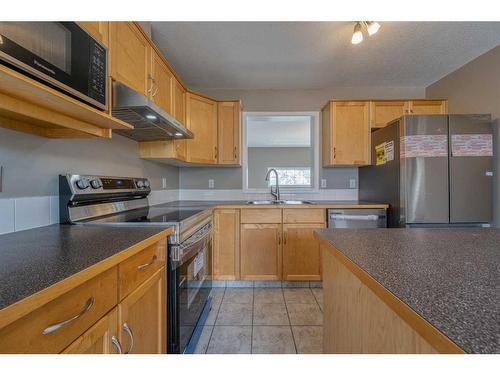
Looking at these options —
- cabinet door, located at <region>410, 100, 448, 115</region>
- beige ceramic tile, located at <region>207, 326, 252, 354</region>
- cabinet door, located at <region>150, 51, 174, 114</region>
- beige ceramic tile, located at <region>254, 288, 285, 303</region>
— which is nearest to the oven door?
beige ceramic tile, located at <region>207, 326, 252, 354</region>

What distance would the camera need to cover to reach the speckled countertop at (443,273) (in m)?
0.36

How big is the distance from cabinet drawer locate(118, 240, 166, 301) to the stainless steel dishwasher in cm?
175

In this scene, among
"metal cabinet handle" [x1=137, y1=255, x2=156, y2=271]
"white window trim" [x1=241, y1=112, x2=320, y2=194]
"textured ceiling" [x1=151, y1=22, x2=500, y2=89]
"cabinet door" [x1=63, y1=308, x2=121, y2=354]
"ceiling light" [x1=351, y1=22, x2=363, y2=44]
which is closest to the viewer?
"cabinet door" [x1=63, y1=308, x2=121, y2=354]

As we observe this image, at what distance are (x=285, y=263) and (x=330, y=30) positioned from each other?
2.14 meters

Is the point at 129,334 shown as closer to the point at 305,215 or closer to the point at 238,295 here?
the point at 238,295

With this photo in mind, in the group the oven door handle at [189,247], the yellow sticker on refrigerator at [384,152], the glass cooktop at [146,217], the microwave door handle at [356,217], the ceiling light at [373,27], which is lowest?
the oven door handle at [189,247]

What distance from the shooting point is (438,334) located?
35 cm

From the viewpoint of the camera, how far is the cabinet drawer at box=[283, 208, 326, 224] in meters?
2.40

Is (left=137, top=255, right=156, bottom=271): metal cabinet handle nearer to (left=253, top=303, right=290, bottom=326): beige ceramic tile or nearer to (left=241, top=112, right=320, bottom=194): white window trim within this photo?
(left=253, top=303, right=290, bottom=326): beige ceramic tile

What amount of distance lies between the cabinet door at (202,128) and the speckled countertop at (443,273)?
181 cm

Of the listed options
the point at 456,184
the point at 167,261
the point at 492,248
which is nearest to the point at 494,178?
the point at 456,184

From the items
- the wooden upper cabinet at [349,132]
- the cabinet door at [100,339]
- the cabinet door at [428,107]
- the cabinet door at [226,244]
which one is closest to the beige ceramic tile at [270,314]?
the cabinet door at [226,244]

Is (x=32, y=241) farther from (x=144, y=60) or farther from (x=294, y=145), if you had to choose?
(x=294, y=145)

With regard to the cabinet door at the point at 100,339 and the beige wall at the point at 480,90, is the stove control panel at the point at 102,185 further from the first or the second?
the beige wall at the point at 480,90
